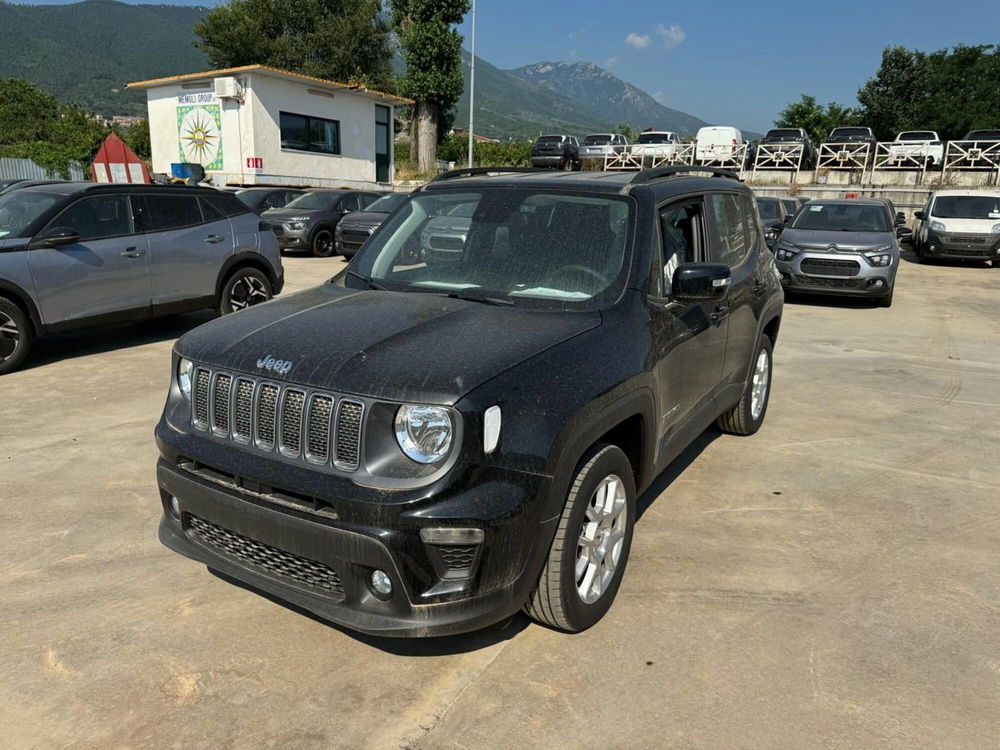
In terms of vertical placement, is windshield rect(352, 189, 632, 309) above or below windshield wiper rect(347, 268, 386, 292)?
above

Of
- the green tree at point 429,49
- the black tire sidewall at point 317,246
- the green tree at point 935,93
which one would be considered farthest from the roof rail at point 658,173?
the green tree at point 935,93

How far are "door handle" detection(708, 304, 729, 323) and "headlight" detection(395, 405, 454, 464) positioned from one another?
213 cm

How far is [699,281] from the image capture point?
332 centimetres

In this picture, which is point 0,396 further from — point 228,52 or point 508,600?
point 228,52

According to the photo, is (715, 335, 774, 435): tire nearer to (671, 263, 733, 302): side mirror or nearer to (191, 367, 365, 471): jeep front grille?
(671, 263, 733, 302): side mirror

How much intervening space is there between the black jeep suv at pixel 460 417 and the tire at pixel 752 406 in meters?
1.56

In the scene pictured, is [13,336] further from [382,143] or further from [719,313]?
[382,143]

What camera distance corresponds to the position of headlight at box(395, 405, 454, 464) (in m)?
2.37

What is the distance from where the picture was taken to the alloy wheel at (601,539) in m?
2.89

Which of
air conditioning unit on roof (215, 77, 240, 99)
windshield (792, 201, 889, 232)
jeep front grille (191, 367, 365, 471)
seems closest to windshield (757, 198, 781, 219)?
windshield (792, 201, 889, 232)

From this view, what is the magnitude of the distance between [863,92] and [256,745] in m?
64.6

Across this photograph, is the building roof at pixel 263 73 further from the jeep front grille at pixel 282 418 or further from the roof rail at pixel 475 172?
the jeep front grille at pixel 282 418

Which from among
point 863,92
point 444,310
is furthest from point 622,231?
point 863,92

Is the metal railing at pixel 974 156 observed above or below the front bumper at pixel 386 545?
above
